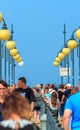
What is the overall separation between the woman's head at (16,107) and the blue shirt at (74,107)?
4.04m

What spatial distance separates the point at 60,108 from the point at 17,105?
2109 cm

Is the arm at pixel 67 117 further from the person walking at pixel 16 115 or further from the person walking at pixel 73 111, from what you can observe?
the person walking at pixel 16 115

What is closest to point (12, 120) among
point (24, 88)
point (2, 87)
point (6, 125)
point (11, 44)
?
point (6, 125)

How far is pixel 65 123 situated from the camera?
998 cm

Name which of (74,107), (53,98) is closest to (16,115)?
(74,107)

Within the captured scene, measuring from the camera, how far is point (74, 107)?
9.81 meters

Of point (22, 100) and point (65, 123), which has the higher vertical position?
point (22, 100)

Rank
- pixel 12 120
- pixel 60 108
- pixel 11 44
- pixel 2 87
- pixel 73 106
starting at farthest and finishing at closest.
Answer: pixel 11 44, pixel 60 108, pixel 2 87, pixel 73 106, pixel 12 120

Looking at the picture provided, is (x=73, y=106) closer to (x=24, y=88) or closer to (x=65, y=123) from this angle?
(x=65, y=123)

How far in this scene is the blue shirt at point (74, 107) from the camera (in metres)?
9.76

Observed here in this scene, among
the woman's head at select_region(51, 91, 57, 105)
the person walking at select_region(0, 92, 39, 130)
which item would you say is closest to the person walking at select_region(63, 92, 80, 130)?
the person walking at select_region(0, 92, 39, 130)

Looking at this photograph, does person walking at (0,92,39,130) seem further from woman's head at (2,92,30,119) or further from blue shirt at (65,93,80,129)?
blue shirt at (65,93,80,129)

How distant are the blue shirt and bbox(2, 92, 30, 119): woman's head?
13.2 ft

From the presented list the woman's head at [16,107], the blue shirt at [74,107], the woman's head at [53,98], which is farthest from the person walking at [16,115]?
the woman's head at [53,98]
